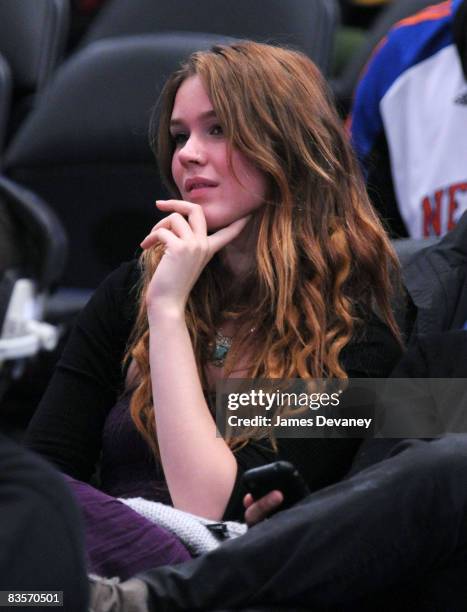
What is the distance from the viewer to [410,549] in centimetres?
175

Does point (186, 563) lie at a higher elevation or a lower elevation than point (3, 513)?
lower

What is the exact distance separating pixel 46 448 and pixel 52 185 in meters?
1.46

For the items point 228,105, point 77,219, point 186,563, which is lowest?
point 77,219

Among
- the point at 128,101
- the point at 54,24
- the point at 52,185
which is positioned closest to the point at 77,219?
the point at 52,185

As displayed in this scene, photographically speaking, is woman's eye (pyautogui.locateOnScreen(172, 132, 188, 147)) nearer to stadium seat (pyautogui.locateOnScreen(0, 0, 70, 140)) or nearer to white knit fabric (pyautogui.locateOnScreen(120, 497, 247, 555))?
white knit fabric (pyautogui.locateOnScreen(120, 497, 247, 555))

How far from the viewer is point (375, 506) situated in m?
1.77

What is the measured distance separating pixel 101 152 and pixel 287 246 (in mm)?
1400

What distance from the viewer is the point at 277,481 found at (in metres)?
1.87

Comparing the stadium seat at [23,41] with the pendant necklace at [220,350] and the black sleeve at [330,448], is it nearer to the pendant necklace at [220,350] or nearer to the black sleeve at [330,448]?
the pendant necklace at [220,350]

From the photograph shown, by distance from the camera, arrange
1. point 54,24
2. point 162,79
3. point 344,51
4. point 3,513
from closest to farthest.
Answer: point 3,513 < point 162,79 < point 54,24 < point 344,51

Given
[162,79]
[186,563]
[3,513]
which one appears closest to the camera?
[3,513]

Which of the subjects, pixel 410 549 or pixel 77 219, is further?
pixel 77 219

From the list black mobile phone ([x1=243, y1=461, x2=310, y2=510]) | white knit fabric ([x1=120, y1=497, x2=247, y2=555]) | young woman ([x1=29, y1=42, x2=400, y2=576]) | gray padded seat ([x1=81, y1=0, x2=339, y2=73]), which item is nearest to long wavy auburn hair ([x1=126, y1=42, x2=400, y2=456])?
young woman ([x1=29, y1=42, x2=400, y2=576])

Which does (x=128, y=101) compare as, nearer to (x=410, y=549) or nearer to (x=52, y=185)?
(x=52, y=185)
